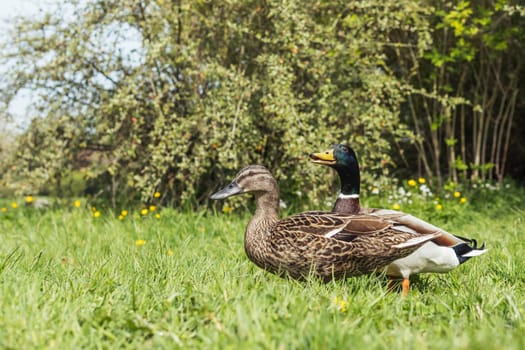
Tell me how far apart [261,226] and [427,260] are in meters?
0.90

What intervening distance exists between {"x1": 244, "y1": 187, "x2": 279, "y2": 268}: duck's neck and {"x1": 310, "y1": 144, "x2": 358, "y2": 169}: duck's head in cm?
39

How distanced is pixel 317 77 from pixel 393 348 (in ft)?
15.6

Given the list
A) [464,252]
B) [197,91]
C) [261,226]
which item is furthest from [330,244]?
[197,91]

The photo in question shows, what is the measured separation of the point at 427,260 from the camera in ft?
10.6

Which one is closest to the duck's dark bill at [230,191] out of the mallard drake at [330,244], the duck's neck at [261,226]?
the duck's neck at [261,226]

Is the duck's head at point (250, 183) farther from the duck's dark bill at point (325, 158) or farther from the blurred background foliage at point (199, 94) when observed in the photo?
the blurred background foliage at point (199, 94)

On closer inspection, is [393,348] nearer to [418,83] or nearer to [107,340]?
[107,340]

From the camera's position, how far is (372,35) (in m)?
6.95

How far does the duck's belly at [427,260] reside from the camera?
322 cm

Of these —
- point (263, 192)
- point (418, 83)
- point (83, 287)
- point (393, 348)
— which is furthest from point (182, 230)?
point (418, 83)

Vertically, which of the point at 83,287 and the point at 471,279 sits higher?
the point at 83,287

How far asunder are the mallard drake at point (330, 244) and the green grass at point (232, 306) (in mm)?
101

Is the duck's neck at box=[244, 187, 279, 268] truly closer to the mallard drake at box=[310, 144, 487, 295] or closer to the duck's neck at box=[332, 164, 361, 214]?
the duck's neck at box=[332, 164, 361, 214]

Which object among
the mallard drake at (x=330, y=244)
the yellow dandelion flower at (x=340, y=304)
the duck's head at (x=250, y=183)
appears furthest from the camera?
the duck's head at (x=250, y=183)
